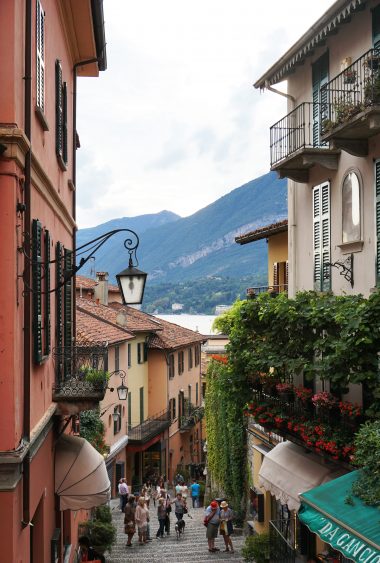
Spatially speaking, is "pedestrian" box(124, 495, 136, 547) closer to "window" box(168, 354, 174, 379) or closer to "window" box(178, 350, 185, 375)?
"window" box(168, 354, 174, 379)

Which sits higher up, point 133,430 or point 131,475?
point 133,430

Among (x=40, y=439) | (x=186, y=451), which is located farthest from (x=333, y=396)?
(x=186, y=451)

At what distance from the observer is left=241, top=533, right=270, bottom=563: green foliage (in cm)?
1794

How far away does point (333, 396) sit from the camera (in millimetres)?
14195

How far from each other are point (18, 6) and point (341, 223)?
348 inches

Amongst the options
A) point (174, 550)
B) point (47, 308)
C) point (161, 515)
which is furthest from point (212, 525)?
point (47, 308)

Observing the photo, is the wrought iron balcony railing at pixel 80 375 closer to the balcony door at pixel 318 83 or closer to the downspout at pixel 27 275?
the downspout at pixel 27 275

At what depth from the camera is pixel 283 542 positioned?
1652 centimetres

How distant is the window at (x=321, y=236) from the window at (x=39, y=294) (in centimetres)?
694

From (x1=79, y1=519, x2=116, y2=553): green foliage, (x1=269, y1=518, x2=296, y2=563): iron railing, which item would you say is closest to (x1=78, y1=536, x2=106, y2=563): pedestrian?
(x1=79, y1=519, x2=116, y2=553): green foliage

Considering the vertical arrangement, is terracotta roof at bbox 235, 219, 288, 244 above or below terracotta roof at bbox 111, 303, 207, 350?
above

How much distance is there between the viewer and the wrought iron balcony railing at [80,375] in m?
12.1

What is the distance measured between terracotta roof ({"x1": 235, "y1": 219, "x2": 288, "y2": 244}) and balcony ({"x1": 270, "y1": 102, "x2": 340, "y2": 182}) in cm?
651

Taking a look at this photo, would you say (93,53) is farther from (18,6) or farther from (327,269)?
(18,6)
